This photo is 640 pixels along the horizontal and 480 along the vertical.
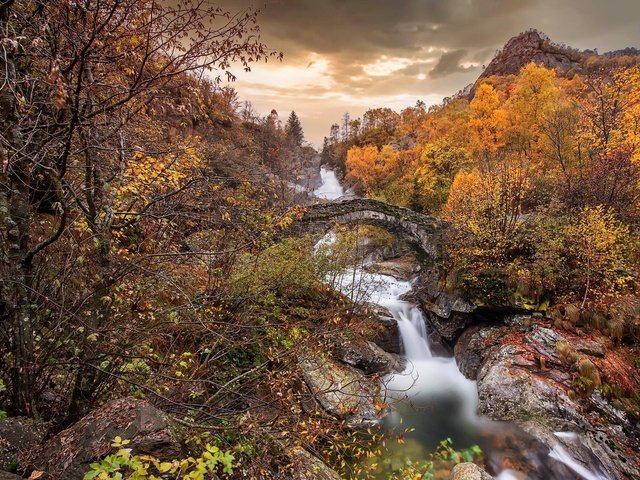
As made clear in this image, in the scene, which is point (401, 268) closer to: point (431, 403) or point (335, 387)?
point (431, 403)

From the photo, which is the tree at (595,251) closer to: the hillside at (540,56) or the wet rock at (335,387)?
the wet rock at (335,387)

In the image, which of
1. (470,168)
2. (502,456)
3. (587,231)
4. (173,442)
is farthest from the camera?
(470,168)

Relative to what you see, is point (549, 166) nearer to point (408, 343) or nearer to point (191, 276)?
point (408, 343)

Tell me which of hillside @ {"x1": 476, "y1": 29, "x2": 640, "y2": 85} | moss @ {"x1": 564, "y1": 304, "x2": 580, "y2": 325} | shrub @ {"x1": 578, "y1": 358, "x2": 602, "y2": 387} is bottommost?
shrub @ {"x1": 578, "y1": 358, "x2": 602, "y2": 387}

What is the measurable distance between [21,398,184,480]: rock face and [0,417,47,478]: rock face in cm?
10

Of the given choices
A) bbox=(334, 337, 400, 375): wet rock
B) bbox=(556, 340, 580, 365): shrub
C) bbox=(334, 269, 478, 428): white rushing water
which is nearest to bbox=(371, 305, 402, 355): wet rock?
bbox=(334, 269, 478, 428): white rushing water

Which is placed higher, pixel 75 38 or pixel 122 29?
pixel 122 29

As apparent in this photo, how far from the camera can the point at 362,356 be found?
12148 millimetres

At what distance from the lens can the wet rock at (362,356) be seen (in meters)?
11.9

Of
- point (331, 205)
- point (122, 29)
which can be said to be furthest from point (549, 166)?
point (122, 29)

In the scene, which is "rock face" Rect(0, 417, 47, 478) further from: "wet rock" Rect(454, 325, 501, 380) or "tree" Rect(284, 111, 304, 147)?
"tree" Rect(284, 111, 304, 147)

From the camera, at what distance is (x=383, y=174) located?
3922cm

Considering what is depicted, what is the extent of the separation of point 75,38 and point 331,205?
1526 centimetres

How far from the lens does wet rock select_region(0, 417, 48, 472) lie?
9.57ft
